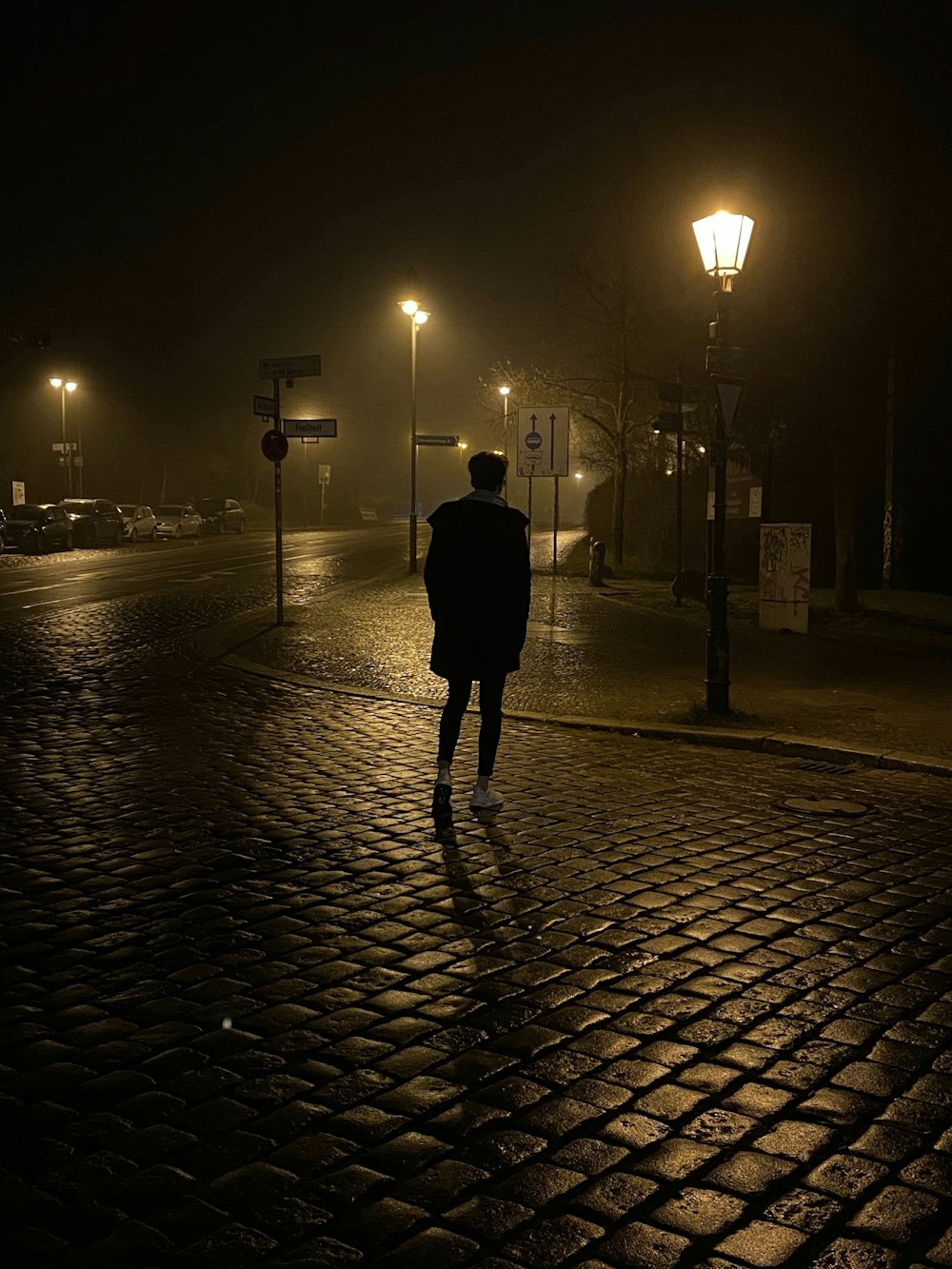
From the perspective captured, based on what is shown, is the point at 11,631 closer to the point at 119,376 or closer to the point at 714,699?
the point at 714,699

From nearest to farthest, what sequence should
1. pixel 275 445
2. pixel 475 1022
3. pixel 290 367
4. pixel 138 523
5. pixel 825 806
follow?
pixel 475 1022 < pixel 825 806 < pixel 290 367 < pixel 275 445 < pixel 138 523

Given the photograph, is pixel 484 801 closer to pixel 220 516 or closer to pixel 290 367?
pixel 290 367

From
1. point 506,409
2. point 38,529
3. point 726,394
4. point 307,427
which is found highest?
point 506,409

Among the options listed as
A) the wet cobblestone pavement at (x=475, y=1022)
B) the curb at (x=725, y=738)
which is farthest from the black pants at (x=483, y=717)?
the curb at (x=725, y=738)

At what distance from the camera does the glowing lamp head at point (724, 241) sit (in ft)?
36.3

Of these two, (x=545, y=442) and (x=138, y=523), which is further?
(x=138, y=523)

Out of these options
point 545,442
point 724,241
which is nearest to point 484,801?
point 724,241

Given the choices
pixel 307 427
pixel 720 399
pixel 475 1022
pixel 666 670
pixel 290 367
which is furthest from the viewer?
pixel 307 427

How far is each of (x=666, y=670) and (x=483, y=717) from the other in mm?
6864

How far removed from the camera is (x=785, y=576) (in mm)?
17750

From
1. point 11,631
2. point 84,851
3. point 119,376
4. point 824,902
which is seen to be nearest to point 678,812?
point 824,902

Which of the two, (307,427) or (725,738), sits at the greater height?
(307,427)

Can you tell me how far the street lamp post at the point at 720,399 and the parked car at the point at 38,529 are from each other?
34796 mm

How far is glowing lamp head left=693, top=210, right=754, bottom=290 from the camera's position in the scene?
1105 cm
